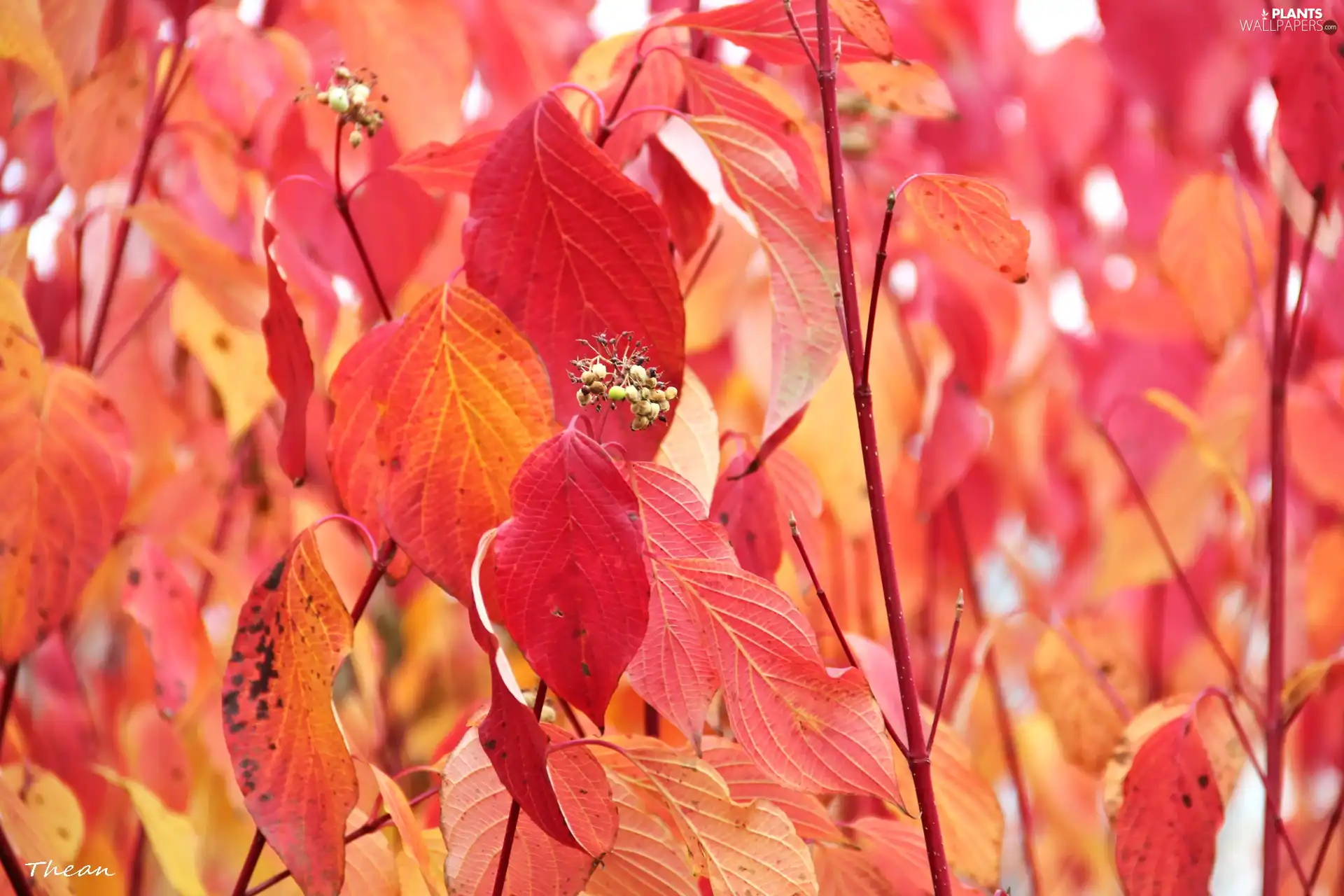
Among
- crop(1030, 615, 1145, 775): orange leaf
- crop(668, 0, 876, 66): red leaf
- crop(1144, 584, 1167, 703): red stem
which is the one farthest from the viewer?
crop(1144, 584, 1167, 703): red stem

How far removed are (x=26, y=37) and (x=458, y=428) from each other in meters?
0.33

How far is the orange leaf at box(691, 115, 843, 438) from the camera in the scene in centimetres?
38

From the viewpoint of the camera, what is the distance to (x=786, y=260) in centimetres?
39

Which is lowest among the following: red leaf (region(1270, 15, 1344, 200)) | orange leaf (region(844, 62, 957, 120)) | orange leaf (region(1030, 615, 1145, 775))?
orange leaf (region(1030, 615, 1145, 775))

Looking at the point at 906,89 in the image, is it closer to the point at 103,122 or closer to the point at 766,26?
the point at 766,26

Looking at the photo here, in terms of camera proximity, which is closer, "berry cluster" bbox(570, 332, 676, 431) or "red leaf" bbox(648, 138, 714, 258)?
"berry cluster" bbox(570, 332, 676, 431)

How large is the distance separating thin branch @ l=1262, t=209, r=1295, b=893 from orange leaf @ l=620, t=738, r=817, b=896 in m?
0.33

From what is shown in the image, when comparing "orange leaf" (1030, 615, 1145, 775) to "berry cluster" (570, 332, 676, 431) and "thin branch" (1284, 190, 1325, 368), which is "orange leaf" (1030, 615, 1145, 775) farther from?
"berry cluster" (570, 332, 676, 431)

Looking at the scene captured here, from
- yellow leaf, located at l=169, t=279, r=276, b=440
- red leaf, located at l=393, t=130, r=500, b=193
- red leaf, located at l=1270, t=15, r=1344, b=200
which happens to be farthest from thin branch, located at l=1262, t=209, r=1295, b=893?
yellow leaf, located at l=169, t=279, r=276, b=440

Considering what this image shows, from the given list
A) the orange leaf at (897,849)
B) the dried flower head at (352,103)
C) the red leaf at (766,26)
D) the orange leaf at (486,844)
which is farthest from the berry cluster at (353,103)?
the orange leaf at (897,849)

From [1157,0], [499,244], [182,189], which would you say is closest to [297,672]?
[499,244]

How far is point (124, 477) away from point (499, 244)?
24 cm

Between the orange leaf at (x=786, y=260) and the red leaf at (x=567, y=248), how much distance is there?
38 mm

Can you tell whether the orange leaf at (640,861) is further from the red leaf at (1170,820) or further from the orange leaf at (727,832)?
the red leaf at (1170,820)
